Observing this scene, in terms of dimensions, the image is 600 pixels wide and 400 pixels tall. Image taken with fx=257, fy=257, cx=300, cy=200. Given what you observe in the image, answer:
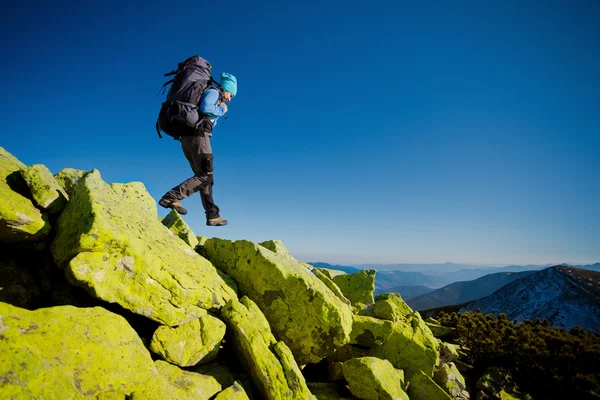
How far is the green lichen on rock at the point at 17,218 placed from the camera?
19.1 ft

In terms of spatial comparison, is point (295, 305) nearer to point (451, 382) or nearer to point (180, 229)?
point (180, 229)

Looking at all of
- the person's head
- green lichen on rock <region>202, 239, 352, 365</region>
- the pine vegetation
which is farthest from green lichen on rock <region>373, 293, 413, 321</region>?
the person's head

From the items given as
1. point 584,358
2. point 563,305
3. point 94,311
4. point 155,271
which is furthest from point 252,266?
point 563,305

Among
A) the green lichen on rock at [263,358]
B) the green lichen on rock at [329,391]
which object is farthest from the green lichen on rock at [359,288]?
the green lichen on rock at [263,358]

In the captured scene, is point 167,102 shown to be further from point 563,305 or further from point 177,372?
point 563,305

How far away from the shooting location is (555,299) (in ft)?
92.2

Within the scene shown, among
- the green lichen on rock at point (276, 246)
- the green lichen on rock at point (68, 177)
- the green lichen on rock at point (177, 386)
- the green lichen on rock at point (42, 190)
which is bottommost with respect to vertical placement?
the green lichen on rock at point (177, 386)

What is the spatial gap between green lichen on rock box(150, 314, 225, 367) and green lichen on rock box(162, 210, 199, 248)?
4.11 metres

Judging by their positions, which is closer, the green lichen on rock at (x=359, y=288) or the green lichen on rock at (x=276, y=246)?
the green lichen on rock at (x=276, y=246)

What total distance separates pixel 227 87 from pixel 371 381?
1059cm

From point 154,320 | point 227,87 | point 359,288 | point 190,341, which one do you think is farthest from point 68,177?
point 359,288

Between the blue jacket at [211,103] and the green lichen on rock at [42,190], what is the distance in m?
4.85

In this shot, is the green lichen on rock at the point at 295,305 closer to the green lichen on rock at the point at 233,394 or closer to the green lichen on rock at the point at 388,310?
the green lichen on rock at the point at 233,394

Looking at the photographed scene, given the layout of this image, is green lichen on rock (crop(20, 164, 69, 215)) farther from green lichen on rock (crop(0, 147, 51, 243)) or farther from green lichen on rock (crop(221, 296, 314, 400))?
green lichen on rock (crop(221, 296, 314, 400))
